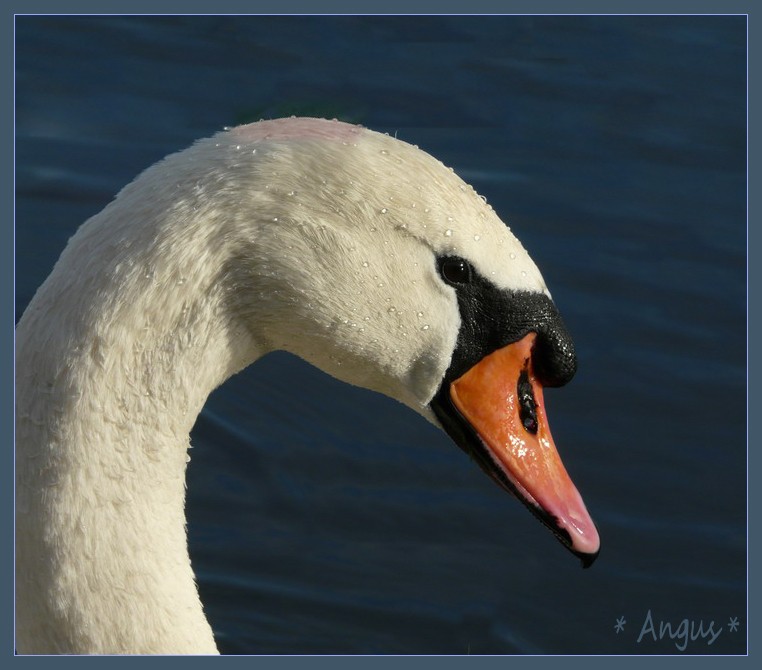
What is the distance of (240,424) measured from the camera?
9.09 meters

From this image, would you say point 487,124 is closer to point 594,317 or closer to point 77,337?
point 594,317

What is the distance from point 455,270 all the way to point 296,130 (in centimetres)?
61

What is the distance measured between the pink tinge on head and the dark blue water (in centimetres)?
400

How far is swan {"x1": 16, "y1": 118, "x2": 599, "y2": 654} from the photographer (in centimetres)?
424

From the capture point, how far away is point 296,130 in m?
4.45

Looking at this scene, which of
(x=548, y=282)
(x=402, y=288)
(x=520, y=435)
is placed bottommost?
(x=548, y=282)

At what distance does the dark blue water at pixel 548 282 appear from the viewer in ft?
27.4

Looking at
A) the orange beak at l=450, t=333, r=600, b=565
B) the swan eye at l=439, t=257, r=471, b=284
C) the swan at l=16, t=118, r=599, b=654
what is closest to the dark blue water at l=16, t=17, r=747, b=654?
the orange beak at l=450, t=333, r=600, b=565

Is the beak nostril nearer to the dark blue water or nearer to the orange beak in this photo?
the orange beak

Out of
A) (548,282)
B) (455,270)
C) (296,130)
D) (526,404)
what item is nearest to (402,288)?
(455,270)

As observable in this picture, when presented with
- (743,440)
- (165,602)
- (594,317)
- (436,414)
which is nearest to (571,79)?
(594,317)

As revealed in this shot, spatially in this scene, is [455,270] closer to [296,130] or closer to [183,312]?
[296,130]

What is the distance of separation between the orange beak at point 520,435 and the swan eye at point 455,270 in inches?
15.5

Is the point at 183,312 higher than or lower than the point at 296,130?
lower
